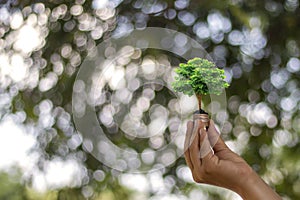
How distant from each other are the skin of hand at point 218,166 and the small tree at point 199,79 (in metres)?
0.08

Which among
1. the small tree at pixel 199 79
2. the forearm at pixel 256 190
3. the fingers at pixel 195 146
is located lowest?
the forearm at pixel 256 190

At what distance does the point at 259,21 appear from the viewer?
2.28 m

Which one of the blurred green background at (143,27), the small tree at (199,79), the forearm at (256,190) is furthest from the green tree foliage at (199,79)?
the blurred green background at (143,27)

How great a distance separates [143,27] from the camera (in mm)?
2215

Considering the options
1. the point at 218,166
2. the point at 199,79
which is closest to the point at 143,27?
the point at 199,79

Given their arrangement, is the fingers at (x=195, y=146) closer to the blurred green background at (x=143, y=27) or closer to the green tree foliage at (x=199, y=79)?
the green tree foliage at (x=199, y=79)

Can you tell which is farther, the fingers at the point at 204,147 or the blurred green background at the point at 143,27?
the blurred green background at the point at 143,27

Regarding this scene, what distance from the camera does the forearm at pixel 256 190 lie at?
0.92 metres

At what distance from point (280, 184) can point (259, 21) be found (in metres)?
0.68

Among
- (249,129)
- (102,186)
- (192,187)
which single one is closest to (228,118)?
(249,129)

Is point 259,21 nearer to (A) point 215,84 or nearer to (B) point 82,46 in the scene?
(B) point 82,46

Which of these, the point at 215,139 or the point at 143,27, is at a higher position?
the point at 215,139

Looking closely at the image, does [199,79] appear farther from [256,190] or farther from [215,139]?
[256,190]

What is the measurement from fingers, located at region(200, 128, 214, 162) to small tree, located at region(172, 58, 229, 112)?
0.08m
